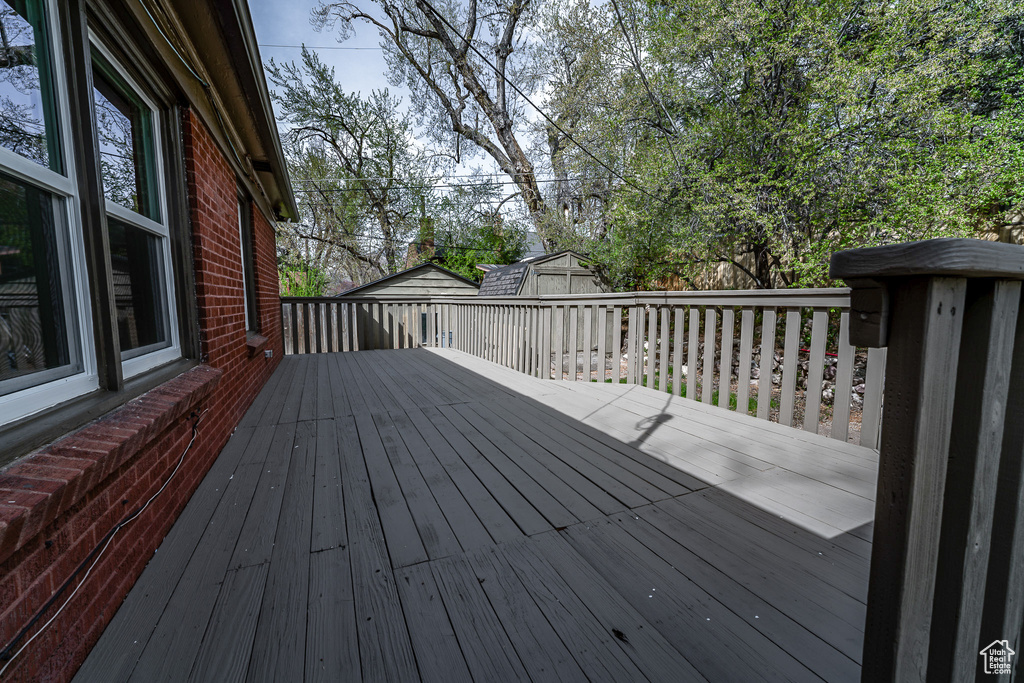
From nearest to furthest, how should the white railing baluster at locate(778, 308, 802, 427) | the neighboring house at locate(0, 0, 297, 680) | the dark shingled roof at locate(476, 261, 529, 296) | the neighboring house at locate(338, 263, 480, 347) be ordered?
the neighboring house at locate(0, 0, 297, 680)
the white railing baluster at locate(778, 308, 802, 427)
the neighboring house at locate(338, 263, 480, 347)
the dark shingled roof at locate(476, 261, 529, 296)

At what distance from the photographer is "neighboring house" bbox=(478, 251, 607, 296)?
33.7 feet

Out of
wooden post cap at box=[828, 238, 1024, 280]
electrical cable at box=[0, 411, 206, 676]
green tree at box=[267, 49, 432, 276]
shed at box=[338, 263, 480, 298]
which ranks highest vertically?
green tree at box=[267, 49, 432, 276]

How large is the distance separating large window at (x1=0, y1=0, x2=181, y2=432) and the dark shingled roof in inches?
305

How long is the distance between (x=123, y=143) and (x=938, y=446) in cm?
270

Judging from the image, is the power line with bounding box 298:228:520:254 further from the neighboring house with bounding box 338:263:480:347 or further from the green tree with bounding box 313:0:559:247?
the neighboring house with bounding box 338:263:480:347

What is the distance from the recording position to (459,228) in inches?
802

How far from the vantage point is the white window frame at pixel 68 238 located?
3.76 feet

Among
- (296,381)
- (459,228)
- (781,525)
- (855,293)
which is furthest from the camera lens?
(459,228)

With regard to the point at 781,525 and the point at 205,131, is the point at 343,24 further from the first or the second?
the point at 781,525

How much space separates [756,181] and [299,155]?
704 inches

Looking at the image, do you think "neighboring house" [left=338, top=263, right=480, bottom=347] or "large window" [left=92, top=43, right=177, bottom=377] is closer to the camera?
"large window" [left=92, top=43, right=177, bottom=377]

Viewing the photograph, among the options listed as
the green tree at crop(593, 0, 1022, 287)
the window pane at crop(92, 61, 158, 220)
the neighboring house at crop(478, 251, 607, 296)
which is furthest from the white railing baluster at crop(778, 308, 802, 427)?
the neighboring house at crop(478, 251, 607, 296)

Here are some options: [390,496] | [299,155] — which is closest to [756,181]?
[390,496]

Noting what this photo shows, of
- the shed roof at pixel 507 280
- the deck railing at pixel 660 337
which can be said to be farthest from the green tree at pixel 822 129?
the shed roof at pixel 507 280
